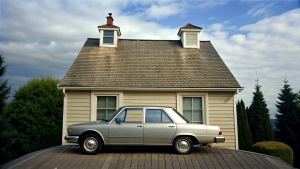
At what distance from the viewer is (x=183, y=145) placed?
751 cm

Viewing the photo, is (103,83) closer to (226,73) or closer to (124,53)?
(124,53)

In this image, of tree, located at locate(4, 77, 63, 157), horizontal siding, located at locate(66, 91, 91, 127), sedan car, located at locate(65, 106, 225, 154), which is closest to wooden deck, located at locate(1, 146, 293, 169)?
sedan car, located at locate(65, 106, 225, 154)

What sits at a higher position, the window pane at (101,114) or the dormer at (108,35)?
the dormer at (108,35)

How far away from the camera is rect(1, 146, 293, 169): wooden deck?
6484mm

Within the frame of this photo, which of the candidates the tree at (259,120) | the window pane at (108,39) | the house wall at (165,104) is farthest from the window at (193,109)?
the tree at (259,120)

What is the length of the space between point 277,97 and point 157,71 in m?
16.9

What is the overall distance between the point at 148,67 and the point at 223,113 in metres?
4.36

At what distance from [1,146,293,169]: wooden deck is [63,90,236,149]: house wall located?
110 inches

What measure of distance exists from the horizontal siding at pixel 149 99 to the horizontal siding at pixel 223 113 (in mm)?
1805

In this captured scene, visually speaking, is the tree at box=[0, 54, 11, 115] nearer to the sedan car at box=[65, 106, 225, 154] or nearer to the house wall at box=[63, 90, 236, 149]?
the house wall at box=[63, 90, 236, 149]

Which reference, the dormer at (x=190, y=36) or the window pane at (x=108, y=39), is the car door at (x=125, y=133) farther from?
the dormer at (x=190, y=36)

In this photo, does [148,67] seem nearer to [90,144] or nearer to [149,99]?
[149,99]

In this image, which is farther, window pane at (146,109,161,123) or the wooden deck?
window pane at (146,109,161,123)

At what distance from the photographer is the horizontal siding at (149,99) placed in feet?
36.0
